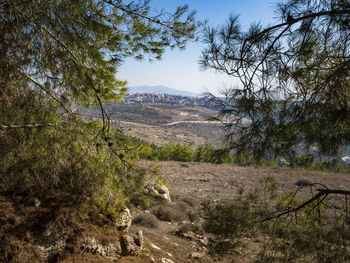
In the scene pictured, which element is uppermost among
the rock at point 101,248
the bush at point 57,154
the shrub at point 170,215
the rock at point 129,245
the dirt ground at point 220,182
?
the bush at point 57,154

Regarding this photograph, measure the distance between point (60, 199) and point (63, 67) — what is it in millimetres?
1699

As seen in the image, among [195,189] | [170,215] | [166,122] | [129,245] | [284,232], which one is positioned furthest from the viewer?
[166,122]

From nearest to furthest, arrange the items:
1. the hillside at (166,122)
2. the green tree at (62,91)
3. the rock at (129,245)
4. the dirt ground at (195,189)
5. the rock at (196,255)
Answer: the green tree at (62,91)
the rock at (129,245)
the dirt ground at (195,189)
the rock at (196,255)
the hillside at (166,122)

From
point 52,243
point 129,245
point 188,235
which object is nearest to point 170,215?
point 188,235

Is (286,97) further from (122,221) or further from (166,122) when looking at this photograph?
(166,122)

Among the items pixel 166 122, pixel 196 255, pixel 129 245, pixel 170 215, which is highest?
pixel 129 245

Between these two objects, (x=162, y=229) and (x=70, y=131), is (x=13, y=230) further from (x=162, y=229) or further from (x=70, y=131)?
(x=162, y=229)

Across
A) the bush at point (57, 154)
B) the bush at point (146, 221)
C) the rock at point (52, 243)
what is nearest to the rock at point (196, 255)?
the bush at point (146, 221)

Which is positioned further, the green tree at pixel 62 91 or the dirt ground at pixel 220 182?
the dirt ground at pixel 220 182

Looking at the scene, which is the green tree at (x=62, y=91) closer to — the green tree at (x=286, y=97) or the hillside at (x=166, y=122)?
the green tree at (x=286, y=97)

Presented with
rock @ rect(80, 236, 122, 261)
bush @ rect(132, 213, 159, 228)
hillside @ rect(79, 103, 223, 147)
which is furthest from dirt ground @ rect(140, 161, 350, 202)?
hillside @ rect(79, 103, 223, 147)

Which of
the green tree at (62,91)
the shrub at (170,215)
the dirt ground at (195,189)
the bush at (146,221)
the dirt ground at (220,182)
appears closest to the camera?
the green tree at (62,91)

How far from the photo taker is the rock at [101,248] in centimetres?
315

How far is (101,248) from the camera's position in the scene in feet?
10.9
